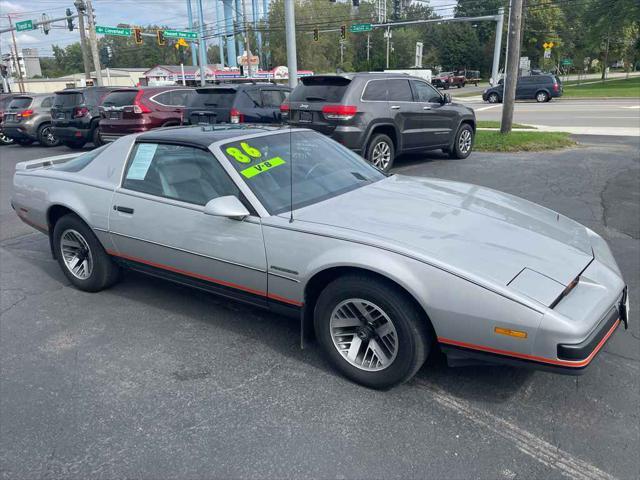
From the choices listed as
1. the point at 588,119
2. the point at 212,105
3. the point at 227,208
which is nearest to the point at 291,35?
the point at 212,105

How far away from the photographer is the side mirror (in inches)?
127

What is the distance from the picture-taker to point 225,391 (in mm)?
3094

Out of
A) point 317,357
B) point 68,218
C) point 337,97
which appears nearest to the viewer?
point 317,357

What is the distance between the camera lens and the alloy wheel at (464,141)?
1087 cm

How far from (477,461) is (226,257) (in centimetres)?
192

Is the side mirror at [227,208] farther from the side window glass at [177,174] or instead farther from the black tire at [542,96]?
the black tire at [542,96]

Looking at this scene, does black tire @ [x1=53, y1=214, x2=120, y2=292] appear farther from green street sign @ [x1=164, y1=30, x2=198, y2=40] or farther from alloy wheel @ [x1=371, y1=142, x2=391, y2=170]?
green street sign @ [x1=164, y1=30, x2=198, y2=40]

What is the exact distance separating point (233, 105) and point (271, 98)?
3.72ft

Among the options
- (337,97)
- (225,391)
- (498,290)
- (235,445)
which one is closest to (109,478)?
(235,445)

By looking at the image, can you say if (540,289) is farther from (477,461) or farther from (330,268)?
(330,268)

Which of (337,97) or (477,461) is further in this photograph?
(337,97)

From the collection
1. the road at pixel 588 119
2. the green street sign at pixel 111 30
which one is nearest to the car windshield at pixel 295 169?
the road at pixel 588 119

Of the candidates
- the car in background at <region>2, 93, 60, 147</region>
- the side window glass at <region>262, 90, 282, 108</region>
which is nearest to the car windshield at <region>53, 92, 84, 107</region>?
the car in background at <region>2, 93, 60, 147</region>

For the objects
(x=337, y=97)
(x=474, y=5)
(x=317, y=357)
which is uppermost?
(x=474, y=5)
